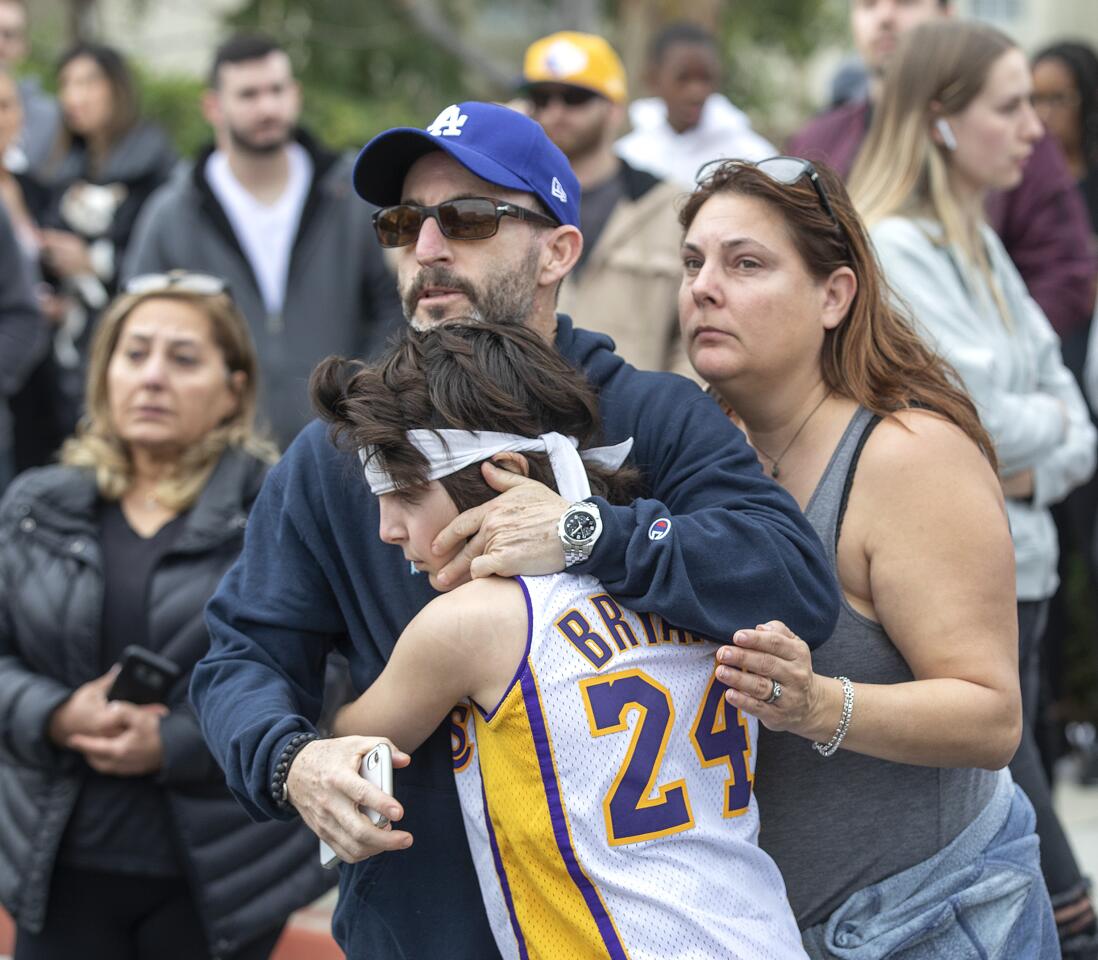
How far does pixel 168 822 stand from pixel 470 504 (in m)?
1.64

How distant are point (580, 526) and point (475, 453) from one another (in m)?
0.20

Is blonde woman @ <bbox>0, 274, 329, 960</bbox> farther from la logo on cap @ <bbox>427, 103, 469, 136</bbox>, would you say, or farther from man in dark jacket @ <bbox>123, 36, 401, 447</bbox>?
man in dark jacket @ <bbox>123, 36, 401, 447</bbox>

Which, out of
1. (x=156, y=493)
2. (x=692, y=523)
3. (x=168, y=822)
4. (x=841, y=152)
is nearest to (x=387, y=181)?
(x=692, y=523)

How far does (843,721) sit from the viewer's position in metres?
2.42

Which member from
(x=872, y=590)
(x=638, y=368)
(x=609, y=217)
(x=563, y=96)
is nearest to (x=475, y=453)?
(x=872, y=590)

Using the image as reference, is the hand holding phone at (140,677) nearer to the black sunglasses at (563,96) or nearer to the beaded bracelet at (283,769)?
the beaded bracelet at (283,769)

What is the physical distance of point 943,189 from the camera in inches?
155

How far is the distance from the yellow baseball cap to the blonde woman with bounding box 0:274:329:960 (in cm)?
235

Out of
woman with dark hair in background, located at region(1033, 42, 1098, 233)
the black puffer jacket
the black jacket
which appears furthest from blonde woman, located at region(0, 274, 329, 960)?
woman with dark hair in background, located at region(1033, 42, 1098, 233)

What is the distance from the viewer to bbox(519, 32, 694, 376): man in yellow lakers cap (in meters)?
5.00

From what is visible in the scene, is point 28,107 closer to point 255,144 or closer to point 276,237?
point 255,144

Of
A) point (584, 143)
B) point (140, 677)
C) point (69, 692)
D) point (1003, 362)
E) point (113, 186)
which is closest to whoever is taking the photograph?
point (140, 677)

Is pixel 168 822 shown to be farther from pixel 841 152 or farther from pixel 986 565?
pixel 841 152

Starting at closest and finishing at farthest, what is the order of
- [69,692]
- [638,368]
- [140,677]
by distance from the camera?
[140,677], [69,692], [638,368]
